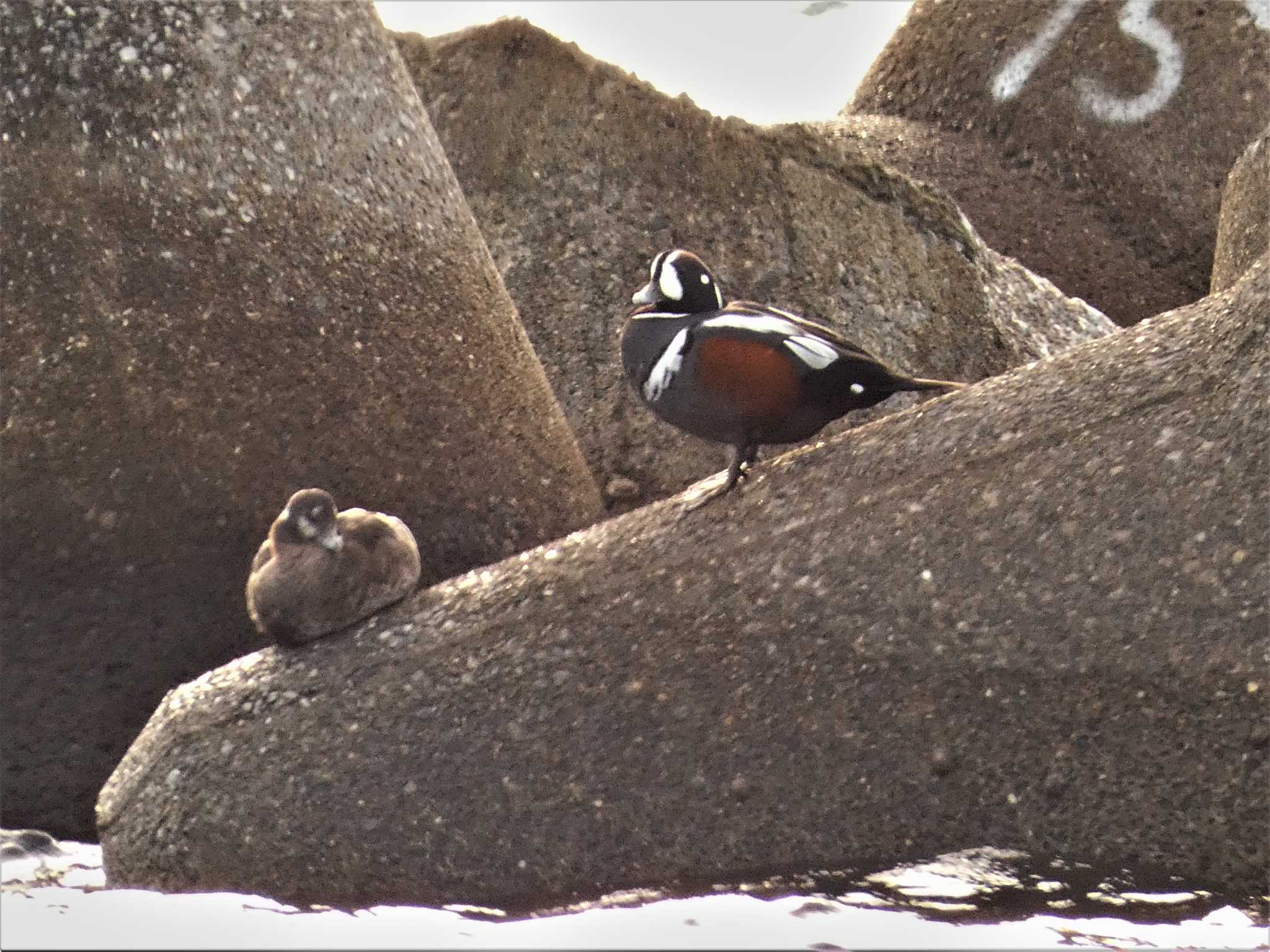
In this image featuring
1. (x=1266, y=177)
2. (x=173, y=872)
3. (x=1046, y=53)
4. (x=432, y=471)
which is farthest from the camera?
(x=1046, y=53)

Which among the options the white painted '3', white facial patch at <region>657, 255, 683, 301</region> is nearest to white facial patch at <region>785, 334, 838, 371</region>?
white facial patch at <region>657, 255, 683, 301</region>

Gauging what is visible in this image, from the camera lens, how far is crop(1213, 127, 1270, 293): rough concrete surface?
4.45 meters

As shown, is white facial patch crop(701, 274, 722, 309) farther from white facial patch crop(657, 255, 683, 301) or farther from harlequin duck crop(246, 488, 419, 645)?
harlequin duck crop(246, 488, 419, 645)

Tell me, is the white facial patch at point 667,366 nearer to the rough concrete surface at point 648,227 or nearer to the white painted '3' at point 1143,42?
the rough concrete surface at point 648,227

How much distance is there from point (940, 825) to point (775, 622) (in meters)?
0.47

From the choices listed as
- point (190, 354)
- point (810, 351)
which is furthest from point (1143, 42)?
point (190, 354)

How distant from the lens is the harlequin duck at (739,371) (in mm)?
3314

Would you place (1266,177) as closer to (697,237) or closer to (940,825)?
(697,237)

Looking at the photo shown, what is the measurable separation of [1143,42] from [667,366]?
13.4 feet

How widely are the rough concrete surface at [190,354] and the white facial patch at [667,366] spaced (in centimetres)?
66

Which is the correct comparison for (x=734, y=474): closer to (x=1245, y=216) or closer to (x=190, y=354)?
(x=190, y=354)

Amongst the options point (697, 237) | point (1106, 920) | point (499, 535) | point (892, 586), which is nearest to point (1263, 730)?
point (1106, 920)

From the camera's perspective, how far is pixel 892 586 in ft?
9.95

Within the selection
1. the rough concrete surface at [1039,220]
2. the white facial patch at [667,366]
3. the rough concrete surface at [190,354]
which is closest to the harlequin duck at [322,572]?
the rough concrete surface at [190,354]
